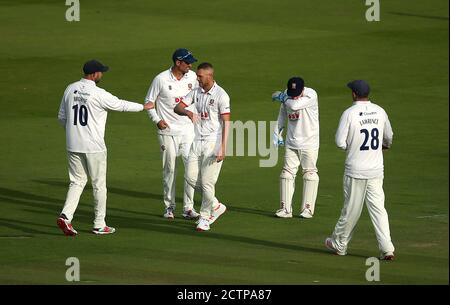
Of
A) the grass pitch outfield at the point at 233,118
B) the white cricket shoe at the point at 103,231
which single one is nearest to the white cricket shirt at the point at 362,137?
the grass pitch outfield at the point at 233,118

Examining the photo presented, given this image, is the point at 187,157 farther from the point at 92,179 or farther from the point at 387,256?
the point at 387,256

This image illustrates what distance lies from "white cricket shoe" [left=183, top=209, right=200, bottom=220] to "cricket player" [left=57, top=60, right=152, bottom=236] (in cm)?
166

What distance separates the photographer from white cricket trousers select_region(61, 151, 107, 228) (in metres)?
17.0

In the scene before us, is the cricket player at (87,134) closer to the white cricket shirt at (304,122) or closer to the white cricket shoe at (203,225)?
the white cricket shoe at (203,225)

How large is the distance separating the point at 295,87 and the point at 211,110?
156 cm

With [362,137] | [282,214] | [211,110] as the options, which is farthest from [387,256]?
A: [211,110]

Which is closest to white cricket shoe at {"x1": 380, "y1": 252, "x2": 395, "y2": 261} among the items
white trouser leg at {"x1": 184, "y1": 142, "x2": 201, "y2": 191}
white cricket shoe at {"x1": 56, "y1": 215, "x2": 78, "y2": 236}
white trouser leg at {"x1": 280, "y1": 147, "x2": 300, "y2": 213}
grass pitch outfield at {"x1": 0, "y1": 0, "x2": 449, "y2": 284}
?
grass pitch outfield at {"x1": 0, "y1": 0, "x2": 449, "y2": 284}

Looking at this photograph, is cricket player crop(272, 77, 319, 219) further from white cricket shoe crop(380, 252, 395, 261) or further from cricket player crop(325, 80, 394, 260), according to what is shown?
white cricket shoe crop(380, 252, 395, 261)

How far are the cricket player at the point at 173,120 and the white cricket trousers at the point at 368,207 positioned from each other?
332 centimetres

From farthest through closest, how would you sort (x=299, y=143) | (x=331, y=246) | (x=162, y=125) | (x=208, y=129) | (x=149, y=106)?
(x=299, y=143) → (x=149, y=106) → (x=162, y=125) → (x=208, y=129) → (x=331, y=246)

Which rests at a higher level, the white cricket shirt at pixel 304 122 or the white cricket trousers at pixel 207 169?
the white cricket shirt at pixel 304 122

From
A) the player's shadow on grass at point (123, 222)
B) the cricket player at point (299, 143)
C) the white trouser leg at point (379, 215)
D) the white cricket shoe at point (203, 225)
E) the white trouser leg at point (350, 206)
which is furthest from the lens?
the cricket player at point (299, 143)

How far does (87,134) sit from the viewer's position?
16.9 m

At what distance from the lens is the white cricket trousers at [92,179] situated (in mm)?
16953
